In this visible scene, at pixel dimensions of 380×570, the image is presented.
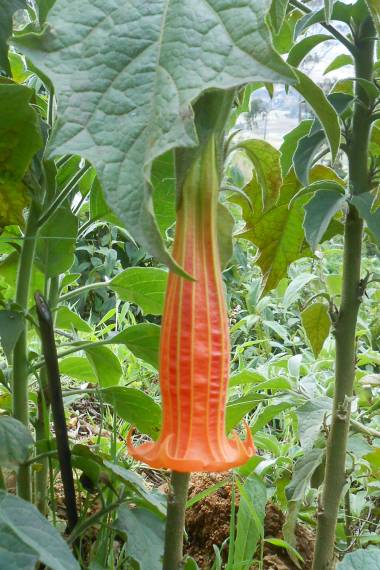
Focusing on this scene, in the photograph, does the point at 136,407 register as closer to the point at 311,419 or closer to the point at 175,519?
the point at 311,419

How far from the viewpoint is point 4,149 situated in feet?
2.41

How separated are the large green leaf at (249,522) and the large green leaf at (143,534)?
15 cm

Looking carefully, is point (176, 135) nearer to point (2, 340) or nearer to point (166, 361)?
point (166, 361)

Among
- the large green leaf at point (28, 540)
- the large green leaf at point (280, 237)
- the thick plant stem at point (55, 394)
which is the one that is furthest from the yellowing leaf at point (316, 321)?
the large green leaf at point (28, 540)

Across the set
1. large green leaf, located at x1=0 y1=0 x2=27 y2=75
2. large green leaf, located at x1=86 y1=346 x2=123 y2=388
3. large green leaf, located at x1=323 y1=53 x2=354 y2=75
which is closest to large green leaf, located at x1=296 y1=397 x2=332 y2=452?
large green leaf, located at x1=86 y1=346 x2=123 y2=388

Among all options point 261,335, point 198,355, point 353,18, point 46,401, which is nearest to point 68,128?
point 198,355

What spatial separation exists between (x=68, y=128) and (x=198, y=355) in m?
0.21

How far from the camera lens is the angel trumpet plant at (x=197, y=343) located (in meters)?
0.56

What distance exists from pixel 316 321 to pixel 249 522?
1.00ft

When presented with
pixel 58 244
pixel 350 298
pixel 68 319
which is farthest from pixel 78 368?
pixel 350 298

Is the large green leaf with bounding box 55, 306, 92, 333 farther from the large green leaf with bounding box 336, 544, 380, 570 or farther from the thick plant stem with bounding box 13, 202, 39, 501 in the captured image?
the large green leaf with bounding box 336, 544, 380, 570

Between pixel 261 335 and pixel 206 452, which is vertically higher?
pixel 206 452

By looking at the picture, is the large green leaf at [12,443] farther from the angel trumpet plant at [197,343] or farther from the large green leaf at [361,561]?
the large green leaf at [361,561]

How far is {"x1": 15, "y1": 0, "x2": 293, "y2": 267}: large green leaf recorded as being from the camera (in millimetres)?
398
